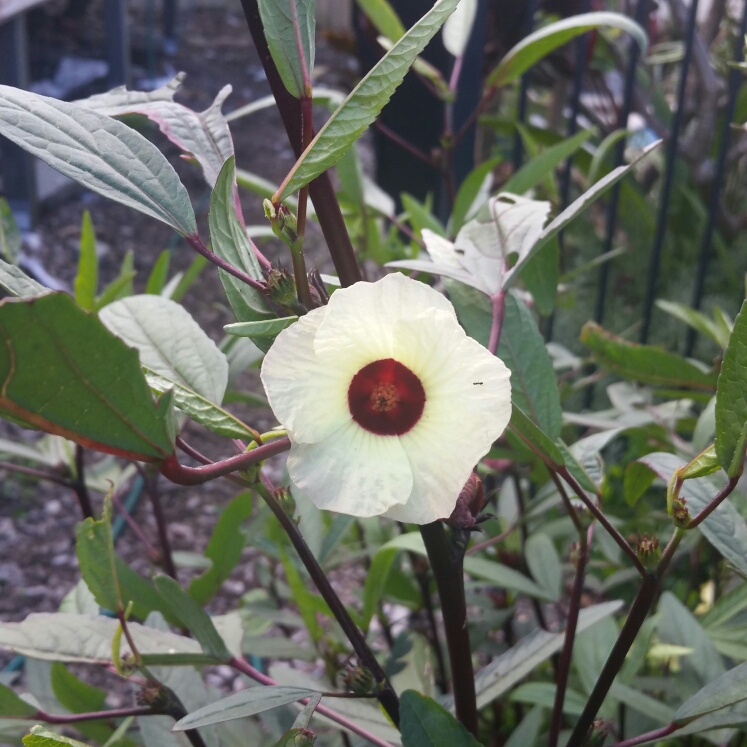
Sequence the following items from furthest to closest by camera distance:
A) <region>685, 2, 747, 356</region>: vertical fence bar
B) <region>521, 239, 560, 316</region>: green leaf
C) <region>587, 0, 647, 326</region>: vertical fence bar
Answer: <region>587, 0, 647, 326</region>: vertical fence bar
<region>685, 2, 747, 356</region>: vertical fence bar
<region>521, 239, 560, 316</region>: green leaf

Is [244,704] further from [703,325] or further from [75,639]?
[703,325]

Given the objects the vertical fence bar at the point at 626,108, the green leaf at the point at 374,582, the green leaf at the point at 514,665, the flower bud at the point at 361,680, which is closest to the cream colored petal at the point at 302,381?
the flower bud at the point at 361,680

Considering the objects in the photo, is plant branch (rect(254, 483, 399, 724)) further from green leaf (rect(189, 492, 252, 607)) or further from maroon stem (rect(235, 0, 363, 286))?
green leaf (rect(189, 492, 252, 607))

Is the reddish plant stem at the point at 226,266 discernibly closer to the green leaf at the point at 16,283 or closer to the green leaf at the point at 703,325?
the green leaf at the point at 16,283

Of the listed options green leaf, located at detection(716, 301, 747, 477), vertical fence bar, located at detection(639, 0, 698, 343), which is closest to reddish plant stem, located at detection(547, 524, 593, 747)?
green leaf, located at detection(716, 301, 747, 477)

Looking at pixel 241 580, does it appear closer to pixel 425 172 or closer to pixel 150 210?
pixel 425 172

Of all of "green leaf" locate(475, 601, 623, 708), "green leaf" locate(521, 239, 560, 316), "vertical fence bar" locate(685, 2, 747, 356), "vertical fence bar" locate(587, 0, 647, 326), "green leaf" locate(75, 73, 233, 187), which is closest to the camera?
"green leaf" locate(75, 73, 233, 187)

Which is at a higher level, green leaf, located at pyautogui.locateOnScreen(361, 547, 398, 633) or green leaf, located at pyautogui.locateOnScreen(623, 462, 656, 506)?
green leaf, located at pyautogui.locateOnScreen(623, 462, 656, 506)
